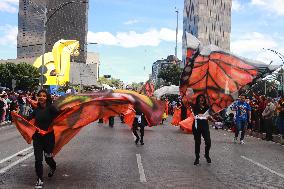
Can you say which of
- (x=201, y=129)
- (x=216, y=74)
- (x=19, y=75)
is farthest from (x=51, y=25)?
(x=201, y=129)

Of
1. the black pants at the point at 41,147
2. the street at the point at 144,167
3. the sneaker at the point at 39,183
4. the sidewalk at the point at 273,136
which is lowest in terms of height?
the sidewalk at the point at 273,136

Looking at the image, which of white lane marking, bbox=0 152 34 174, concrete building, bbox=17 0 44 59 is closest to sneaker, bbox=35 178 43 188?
white lane marking, bbox=0 152 34 174

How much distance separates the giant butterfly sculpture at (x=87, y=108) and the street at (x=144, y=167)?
0.88 m

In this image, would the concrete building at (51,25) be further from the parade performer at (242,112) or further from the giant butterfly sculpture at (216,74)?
the giant butterfly sculpture at (216,74)

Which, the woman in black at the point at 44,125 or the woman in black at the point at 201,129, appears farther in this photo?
the woman in black at the point at 201,129

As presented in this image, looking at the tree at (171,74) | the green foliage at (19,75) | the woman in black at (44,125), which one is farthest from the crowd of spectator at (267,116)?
the green foliage at (19,75)

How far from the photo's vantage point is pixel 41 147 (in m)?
8.40

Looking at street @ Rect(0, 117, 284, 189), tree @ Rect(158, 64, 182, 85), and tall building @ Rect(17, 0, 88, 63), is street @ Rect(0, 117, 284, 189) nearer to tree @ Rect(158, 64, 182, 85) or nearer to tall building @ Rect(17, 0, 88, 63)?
tree @ Rect(158, 64, 182, 85)

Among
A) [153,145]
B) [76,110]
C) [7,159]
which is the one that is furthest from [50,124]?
[153,145]

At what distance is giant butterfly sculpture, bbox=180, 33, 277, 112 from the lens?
12.8 m

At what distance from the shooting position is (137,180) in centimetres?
878

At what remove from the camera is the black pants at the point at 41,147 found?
26.5 feet

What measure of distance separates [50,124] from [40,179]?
1.06m

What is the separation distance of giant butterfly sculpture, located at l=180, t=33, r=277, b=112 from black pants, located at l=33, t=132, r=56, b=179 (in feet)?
16.4
